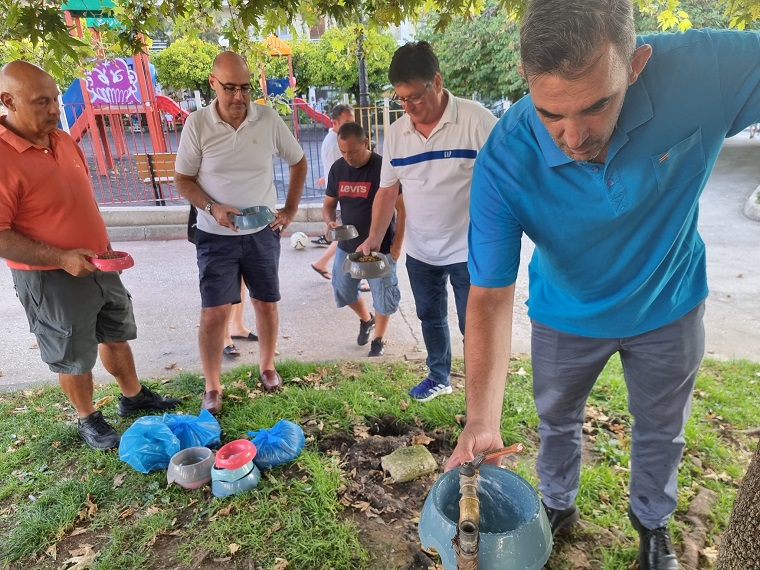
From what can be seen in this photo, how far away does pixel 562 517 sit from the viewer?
2395mm

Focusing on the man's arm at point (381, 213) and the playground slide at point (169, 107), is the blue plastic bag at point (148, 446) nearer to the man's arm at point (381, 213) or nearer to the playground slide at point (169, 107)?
the man's arm at point (381, 213)

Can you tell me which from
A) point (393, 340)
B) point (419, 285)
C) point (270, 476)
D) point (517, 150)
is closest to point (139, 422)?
point (270, 476)

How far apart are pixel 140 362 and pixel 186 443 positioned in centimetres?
175

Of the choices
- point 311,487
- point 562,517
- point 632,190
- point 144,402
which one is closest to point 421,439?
point 311,487

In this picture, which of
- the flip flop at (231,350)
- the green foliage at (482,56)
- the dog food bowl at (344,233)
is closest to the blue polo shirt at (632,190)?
the dog food bowl at (344,233)

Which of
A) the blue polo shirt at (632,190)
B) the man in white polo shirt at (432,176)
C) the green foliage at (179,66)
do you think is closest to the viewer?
the blue polo shirt at (632,190)

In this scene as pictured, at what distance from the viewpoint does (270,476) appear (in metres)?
2.93

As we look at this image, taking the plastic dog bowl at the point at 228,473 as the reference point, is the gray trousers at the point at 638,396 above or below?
above

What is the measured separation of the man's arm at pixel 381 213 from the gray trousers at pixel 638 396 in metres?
1.84

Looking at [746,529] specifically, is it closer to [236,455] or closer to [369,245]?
[236,455]

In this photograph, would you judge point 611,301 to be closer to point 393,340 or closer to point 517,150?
point 517,150

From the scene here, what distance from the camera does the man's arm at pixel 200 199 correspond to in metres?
3.46

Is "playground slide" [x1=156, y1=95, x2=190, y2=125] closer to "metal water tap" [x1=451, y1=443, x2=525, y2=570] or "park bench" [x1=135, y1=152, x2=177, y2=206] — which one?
"park bench" [x1=135, y1=152, x2=177, y2=206]

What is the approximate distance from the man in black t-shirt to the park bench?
6344mm
